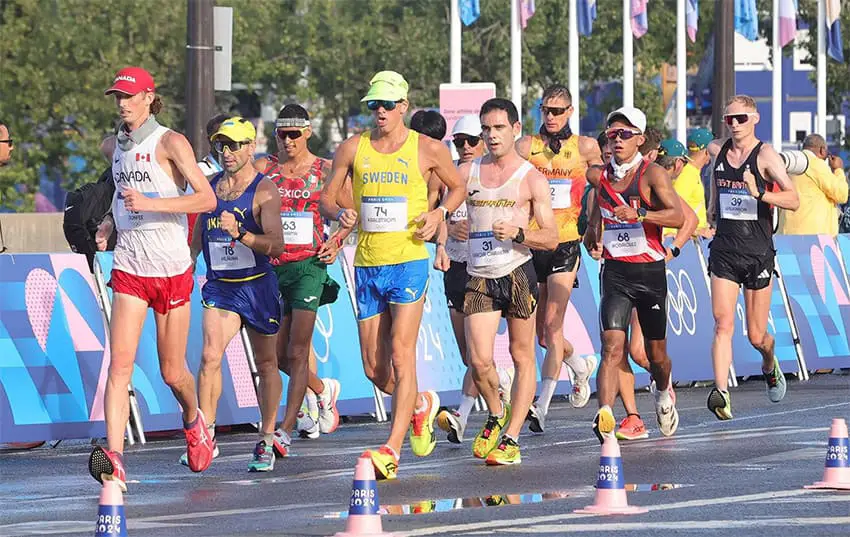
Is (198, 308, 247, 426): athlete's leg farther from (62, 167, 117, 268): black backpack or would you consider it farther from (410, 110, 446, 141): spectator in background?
(410, 110, 446, 141): spectator in background

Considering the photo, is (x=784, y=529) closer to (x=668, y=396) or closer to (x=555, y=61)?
(x=668, y=396)

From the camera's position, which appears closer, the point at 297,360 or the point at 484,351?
the point at 484,351

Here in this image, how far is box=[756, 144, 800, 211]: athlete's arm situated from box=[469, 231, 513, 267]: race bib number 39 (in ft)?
9.98

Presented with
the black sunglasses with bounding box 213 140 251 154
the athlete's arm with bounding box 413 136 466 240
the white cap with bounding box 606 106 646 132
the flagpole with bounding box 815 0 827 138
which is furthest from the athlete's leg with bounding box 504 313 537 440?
the flagpole with bounding box 815 0 827 138

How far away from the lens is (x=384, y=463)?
1166cm

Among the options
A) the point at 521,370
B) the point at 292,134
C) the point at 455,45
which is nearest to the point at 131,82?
the point at 292,134

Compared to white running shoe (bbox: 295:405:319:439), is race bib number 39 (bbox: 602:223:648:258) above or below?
above

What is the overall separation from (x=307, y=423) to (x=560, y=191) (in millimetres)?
2309

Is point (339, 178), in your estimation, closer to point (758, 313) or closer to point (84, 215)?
point (84, 215)

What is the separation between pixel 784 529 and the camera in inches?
363

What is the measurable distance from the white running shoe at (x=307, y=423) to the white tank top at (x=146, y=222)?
131 inches

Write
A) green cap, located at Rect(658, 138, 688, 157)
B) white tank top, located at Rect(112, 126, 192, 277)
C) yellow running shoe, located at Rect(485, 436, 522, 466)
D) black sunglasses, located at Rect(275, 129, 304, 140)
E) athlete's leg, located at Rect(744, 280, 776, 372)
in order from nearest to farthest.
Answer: white tank top, located at Rect(112, 126, 192, 277) → yellow running shoe, located at Rect(485, 436, 522, 466) → black sunglasses, located at Rect(275, 129, 304, 140) → athlete's leg, located at Rect(744, 280, 776, 372) → green cap, located at Rect(658, 138, 688, 157)

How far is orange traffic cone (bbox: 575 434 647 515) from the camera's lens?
32.2 ft

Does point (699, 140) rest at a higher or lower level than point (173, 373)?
higher
